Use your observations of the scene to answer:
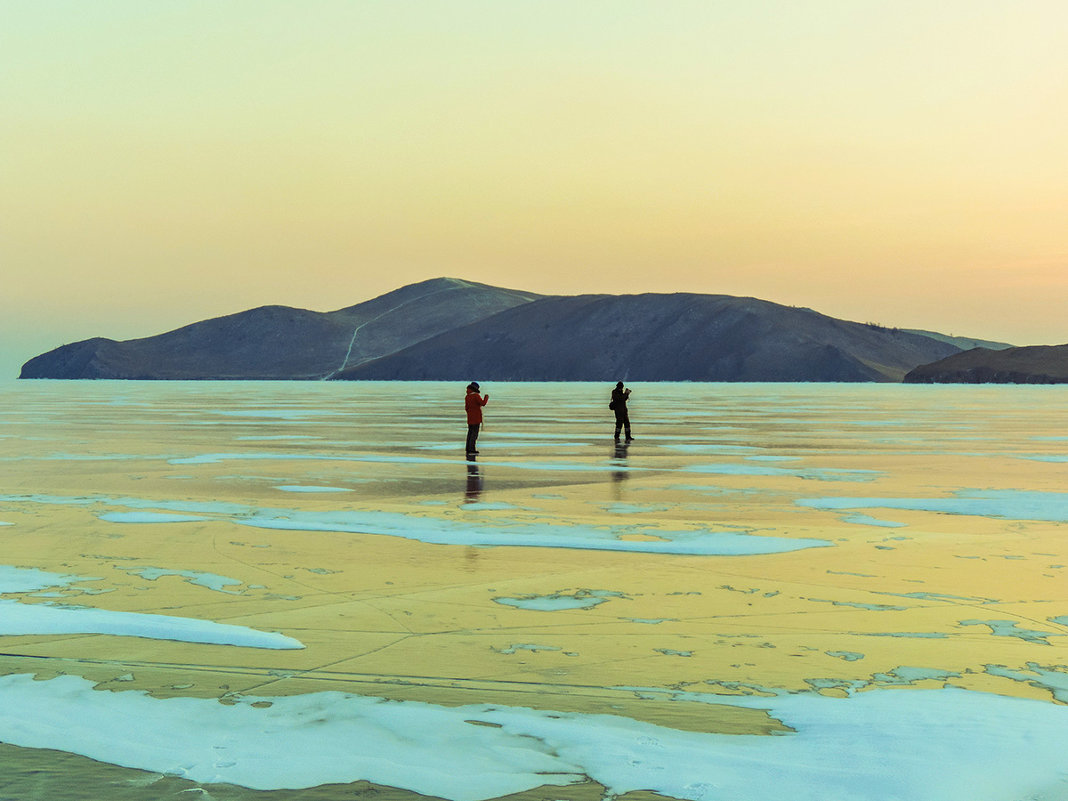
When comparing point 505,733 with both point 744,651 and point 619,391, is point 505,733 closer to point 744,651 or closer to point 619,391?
point 744,651

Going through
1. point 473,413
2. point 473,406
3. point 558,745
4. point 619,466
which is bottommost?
point 558,745

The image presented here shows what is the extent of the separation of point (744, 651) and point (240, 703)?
3055 millimetres

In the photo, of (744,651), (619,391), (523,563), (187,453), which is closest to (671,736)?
(744,651)

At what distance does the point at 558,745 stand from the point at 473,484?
1226 cm

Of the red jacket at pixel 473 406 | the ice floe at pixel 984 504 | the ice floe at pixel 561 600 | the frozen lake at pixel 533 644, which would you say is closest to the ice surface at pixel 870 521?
the frozen lake at pixel 533 644

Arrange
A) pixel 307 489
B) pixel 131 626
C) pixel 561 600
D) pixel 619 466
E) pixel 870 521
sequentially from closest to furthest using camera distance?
pixel 131 626, pixel 561 600, pixel 870 521, pixel 307 489, pixel 619 466

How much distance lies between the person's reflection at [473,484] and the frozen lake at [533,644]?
0.16 metres

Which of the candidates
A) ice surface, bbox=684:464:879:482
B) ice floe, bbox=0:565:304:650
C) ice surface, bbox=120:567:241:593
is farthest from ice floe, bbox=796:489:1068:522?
ice floe, bbox=0:565:304:650

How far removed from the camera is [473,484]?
17.3 m

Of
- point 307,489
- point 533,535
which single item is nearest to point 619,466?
point 307,489

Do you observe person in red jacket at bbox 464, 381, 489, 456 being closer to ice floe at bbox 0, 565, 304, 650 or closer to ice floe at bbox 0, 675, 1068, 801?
ice floe at bbox 0, 565, 304, 650

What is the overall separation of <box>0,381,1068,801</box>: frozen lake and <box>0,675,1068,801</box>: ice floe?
19mm

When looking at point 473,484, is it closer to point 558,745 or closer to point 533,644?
point 533,644

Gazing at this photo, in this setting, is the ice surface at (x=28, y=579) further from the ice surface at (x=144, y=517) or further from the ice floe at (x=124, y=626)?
the ice surface at (x=144, y=517)
